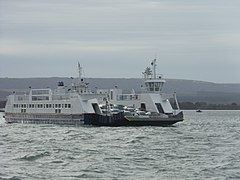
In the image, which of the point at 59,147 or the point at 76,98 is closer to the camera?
the point at 59,147

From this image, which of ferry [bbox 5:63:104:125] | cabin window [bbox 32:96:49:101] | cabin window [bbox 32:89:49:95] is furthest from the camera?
cabin window [bbox 32:89:49:95]

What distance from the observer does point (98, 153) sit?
47219 millimetres

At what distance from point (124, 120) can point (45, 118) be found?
18.6m

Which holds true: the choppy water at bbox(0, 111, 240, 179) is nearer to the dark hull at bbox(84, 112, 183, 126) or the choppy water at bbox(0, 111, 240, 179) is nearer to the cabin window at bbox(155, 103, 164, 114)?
the dark hull at bbox(84, 112, 183, 126)

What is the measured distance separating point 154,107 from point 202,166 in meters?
54.2

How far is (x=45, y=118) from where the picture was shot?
99.4m

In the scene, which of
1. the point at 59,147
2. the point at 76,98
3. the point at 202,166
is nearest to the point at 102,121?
the point at 76,98

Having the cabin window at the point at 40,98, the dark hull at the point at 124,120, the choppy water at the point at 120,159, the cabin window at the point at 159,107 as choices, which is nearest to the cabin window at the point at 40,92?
the cabin window at the point at 40,98

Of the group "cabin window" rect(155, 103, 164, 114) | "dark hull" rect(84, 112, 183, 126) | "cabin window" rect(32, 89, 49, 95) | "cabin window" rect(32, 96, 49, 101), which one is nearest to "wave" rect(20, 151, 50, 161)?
"dark hull" rect(84, 112, 183, 126)

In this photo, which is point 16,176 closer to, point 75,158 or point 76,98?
point 75,158

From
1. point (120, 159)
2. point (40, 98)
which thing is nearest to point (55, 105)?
point (40, 98)

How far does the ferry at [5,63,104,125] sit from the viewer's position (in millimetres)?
90188

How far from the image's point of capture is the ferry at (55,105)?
90188 millimetres

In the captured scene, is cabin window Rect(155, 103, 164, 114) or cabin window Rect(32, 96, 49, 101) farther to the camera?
cabin window Rect(32, 96, 49, 101)
